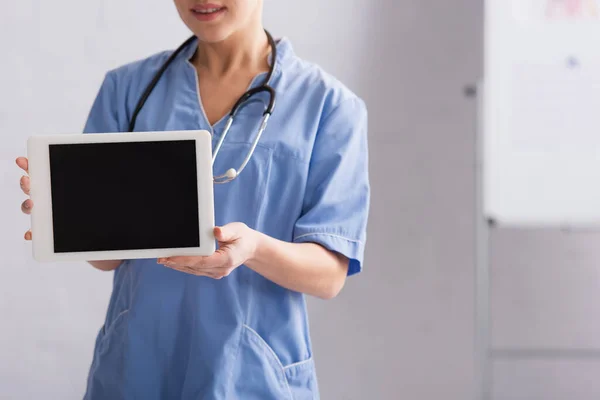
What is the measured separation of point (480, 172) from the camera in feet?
4.96

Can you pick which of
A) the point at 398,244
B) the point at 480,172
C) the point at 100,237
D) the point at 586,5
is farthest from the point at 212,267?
the point at 586,5

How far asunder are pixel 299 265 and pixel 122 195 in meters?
0.25

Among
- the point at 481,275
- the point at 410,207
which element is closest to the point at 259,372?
the point at 481,275

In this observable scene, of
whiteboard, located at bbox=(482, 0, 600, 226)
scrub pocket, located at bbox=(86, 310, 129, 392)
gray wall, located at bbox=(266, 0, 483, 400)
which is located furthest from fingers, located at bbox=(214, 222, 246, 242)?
gray wall, located at bbox=(266, 0, 483, 400)

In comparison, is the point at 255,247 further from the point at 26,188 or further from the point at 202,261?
the point at 26,188

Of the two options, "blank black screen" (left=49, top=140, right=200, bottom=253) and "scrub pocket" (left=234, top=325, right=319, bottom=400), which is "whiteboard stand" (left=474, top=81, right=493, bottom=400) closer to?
"scrub pocket" (left=234, top=325, right=319, bottom=400)

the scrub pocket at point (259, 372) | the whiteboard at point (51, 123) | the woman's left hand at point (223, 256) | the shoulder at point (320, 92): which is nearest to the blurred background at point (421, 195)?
the whiteboard at point (51, 123)

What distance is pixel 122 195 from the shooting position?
0.79m

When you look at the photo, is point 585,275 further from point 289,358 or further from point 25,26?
point 25,26

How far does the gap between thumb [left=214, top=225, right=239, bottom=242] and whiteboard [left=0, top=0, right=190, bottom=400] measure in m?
0.95

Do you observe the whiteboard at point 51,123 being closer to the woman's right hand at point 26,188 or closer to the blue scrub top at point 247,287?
the blue scrub top at point 247,287

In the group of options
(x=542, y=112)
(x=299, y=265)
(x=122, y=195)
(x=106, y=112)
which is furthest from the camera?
(x=542, y=112)

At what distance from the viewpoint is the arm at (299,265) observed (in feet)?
2.95

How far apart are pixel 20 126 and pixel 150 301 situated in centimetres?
84
